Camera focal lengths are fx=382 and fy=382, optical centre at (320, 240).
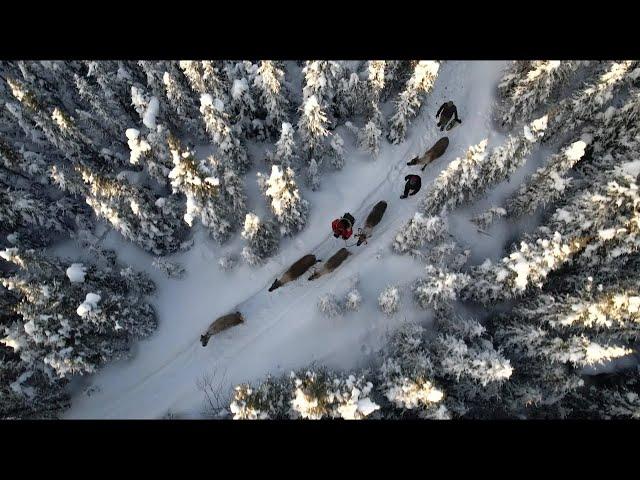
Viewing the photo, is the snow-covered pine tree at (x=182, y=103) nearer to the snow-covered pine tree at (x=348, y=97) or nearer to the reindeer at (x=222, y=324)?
the snow-covered pine tree at (x=348, y=97)

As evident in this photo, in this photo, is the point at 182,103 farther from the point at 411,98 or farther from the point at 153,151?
the point at 411,98

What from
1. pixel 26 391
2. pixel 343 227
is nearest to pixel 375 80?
pixel 343 227

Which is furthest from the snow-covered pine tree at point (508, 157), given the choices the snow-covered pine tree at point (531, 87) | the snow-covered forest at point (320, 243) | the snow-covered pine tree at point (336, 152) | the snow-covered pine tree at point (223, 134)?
the snow-covered pine tree at point (223, 134)

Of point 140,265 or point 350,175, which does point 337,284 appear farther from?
point 140,265

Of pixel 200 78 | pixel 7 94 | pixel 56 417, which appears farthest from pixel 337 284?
pixel 7 94
